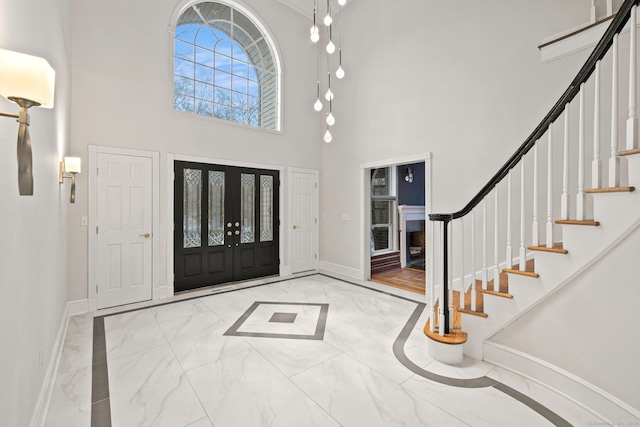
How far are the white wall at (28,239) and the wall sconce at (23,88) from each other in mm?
268

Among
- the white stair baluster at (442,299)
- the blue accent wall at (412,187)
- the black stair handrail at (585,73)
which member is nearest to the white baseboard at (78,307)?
the white stair baluster at (442,299)

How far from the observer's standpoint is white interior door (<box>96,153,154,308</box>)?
3.96m

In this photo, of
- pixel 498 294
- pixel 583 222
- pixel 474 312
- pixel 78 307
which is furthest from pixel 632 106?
pixel 78 307

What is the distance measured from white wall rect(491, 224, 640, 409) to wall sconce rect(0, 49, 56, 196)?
10.1 ft

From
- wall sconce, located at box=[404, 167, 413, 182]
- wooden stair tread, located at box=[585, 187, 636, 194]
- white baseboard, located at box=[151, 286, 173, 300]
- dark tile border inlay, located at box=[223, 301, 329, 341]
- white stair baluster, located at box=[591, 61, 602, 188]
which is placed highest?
wall sconce, located at box=[404, 167, 413, 182]

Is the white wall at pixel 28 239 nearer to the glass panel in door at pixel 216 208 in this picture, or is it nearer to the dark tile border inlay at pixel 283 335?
the dark tile border inlay at pixel 283 335

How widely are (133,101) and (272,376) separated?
13.5 ft

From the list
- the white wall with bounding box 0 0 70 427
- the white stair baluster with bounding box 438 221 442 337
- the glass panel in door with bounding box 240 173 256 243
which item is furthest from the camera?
the glass panel in door with bounding box 240 173 256 243

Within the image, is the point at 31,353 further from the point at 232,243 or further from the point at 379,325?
the point at 232,243

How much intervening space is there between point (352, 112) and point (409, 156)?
5.31 feet

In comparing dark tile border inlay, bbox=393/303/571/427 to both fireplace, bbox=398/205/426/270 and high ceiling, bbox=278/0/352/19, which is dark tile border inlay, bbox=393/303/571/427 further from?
high ceiling, bbox=278/0/352/19

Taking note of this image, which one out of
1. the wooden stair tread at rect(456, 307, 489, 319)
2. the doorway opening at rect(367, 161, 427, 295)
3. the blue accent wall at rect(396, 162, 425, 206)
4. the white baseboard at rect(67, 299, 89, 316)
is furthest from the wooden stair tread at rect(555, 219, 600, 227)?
the blue accent wall at rect(396, 162, 425, 206)

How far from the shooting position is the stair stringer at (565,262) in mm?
1757

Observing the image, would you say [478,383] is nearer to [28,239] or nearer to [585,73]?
[585,73]
